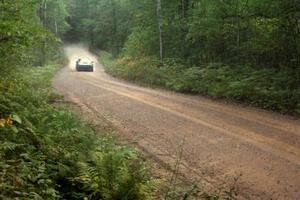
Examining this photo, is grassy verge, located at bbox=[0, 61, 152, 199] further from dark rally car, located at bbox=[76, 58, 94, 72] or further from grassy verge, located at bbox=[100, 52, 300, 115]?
dark rally car, located at bbox=[76, 58, 94, 72]

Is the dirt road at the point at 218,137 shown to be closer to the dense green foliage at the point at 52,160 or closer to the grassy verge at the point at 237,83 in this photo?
the grassy verge at the point at 237,83

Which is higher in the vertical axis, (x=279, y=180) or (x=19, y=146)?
(x=19, y=146)

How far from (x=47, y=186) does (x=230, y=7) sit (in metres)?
17.3

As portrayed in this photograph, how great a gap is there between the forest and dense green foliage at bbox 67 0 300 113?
0.05 metres

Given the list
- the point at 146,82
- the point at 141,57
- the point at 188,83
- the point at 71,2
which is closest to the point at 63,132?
the point at 188,83

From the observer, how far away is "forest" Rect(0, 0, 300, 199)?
6.41m

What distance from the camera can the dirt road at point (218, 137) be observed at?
8.10m

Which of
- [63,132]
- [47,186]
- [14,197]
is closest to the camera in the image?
[14,197]

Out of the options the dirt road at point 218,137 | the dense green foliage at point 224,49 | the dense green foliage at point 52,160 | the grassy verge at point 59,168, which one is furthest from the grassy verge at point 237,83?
the grassy verge at point 59,168

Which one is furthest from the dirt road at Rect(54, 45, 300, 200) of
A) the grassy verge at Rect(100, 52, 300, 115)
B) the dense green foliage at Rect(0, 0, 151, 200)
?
the dense green foliage at Rect(0, 0, 151, 200)

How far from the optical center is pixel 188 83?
68.8 feet

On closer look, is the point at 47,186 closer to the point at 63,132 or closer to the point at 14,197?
the point at 14,197

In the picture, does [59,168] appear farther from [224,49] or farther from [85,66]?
[85,66]

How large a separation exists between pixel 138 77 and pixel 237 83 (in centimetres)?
1195
